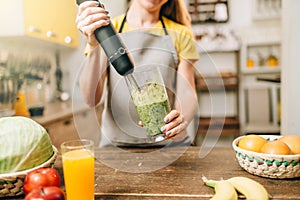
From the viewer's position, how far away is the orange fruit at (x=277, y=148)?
2.58 ft

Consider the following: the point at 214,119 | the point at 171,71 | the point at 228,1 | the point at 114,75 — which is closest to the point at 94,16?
the point at 114,75

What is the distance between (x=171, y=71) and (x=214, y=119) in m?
0.26

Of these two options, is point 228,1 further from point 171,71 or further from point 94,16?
point 94,16

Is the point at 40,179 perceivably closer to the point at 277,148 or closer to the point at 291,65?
the point at 277,148

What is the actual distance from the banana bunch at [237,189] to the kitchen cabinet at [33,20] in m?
1.29

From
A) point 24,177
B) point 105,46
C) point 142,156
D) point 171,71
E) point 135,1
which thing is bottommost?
point 142,156

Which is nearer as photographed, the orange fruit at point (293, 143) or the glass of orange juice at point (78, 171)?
the glass of orange juice at point (78, 171)

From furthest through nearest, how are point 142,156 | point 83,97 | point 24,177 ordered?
point 83,97, point 142,156, point 24,177

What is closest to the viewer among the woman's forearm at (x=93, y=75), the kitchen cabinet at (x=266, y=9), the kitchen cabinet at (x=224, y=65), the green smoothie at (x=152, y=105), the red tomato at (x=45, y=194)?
the red tomato at (x=45, y=194)

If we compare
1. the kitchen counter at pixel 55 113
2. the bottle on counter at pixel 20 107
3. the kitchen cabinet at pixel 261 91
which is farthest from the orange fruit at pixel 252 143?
the kitchen cabinet at pixel 261 91

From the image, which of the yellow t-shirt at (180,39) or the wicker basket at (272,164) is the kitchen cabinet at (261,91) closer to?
the yellow t-shirt at (180,39)

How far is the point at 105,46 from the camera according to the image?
0.76 meters

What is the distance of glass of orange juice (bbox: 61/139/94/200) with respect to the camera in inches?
26.7

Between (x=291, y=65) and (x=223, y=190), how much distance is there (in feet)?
2.79
